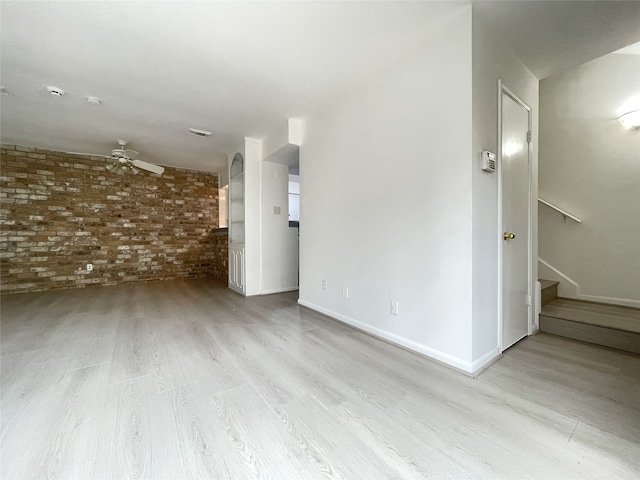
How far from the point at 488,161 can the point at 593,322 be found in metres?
1.70

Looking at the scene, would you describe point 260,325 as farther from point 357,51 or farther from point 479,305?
point 357,51

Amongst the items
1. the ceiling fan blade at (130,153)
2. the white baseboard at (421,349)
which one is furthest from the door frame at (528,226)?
the ceiling fan blade at (130,153)

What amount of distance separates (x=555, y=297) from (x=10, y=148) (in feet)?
26.4

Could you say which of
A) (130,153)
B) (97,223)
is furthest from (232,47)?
(97,223)

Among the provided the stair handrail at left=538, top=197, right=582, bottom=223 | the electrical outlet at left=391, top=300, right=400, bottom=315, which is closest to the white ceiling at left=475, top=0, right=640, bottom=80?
the stair handrail at left=538, top=197, right=582, bottom=223

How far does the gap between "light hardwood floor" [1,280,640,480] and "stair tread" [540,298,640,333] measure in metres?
0.24

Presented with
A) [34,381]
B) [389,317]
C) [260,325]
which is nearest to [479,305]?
[389,317]

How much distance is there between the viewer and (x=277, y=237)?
170 inches

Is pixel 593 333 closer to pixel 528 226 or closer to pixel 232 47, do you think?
pixel 528 226

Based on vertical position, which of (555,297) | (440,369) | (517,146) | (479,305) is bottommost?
(440,369)

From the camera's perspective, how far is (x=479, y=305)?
1.84m

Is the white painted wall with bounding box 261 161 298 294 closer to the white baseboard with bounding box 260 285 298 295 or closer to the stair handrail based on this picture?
the white baseboard with bounding box 260 285 298 295

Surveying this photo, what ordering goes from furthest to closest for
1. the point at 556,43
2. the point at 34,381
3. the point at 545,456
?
the point at 556,43 → the point at 34,381 → the point at 545,456

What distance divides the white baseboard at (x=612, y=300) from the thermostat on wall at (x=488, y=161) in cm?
228
